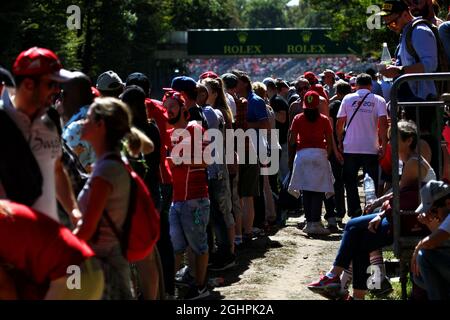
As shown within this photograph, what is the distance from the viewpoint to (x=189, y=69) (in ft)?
282

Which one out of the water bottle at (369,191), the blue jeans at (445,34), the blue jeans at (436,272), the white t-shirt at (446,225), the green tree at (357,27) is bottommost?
the blue jeans at (436,272)

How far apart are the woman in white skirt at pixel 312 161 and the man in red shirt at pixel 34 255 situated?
307 inches

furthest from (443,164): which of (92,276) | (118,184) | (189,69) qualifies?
(189,69)

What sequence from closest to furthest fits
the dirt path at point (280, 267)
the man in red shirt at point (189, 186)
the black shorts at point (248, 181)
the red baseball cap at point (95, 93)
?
the red baseball cap at point (95, 93)
the man in red shirt at point (189, 186)
the dirt path at point (280, 267)
the black shorts at point (248, 181)

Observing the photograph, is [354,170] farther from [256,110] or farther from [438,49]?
[438,49]

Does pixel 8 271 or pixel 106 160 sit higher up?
pixel 106 160

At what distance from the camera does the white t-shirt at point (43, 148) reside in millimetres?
5418

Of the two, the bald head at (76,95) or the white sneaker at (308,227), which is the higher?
the bald head at (76,95)

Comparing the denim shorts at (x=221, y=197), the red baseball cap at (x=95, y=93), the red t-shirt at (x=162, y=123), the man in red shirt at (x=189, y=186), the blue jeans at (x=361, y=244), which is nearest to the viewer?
the red baseball cap at (x=95, y=93)

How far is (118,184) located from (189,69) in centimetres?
8080

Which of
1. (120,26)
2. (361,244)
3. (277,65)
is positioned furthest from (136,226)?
(277,65)

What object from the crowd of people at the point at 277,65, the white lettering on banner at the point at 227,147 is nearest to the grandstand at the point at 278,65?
the crowd of people at the point at 277,65

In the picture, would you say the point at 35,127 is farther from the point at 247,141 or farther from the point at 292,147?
the point at 292,147

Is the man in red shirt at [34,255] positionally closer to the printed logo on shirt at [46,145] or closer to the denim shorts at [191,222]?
the printed logo on shirt at [46,145]
